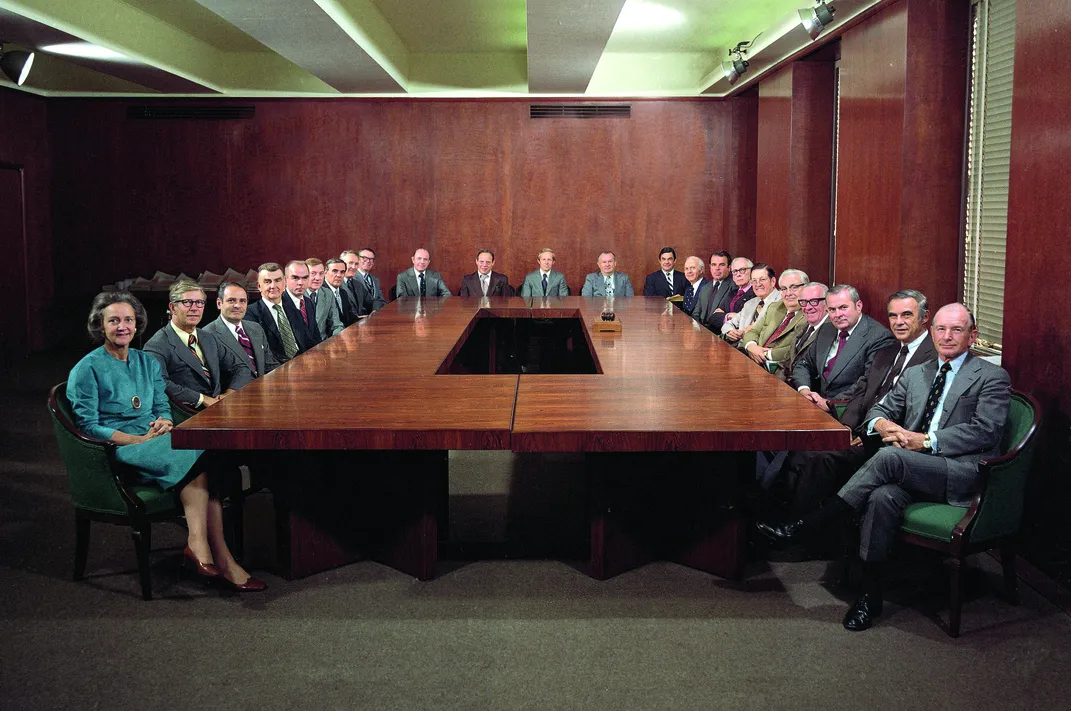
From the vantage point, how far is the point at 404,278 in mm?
9523

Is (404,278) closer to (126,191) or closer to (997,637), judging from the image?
(126,191)

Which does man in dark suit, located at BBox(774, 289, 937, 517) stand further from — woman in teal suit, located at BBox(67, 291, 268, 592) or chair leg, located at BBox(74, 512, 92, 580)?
chair leg, located at BBox(74, 512, 92, 580)

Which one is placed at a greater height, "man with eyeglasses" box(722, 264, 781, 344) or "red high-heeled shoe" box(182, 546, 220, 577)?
"man with eyeglasses" box(722, 264, 781, 344)

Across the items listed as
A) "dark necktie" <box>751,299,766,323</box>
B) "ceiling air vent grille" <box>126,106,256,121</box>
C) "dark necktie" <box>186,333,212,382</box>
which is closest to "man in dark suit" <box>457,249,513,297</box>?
"dark necktie" <box>751,299,766,323</box>

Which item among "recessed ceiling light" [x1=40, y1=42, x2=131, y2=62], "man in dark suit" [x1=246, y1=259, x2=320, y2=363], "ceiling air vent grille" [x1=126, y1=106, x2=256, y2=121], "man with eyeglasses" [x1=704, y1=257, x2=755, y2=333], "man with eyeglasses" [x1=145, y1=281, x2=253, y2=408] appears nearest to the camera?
"man with eyeglasses" [x1=145, y1=281, x2=253, y2=408]

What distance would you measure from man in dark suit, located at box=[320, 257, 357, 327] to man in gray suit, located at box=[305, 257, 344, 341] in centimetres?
7

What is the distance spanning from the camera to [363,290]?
847cm

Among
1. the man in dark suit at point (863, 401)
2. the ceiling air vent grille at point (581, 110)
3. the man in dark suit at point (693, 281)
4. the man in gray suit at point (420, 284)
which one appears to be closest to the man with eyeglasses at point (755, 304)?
the man in dark suit at point (693, 281)

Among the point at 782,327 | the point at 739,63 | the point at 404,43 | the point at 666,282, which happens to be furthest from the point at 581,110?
the point at 782,327

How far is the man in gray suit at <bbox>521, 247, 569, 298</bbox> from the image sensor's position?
31.1 ft

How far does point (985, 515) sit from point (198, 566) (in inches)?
111

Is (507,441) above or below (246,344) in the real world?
below

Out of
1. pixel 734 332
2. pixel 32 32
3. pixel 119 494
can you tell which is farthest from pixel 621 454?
pixel 32 32

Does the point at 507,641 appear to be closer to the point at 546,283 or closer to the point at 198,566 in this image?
the point at 198,566
